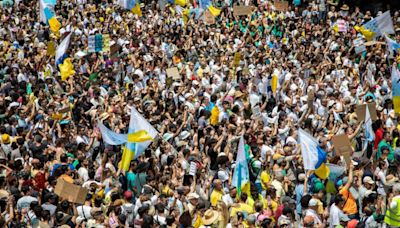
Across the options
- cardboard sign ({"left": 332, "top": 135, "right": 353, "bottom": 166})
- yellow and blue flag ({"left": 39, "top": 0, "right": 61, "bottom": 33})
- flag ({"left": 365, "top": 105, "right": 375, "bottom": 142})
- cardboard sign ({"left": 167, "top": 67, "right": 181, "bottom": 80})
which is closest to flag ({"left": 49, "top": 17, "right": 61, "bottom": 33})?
yellow and blue flag ({"left": 39, "top": 0, "right": 61, "bottom": 33})

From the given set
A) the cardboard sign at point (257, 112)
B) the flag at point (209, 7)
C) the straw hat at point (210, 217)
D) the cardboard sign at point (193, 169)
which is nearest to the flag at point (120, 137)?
the cardboard sign at point (193, 169)

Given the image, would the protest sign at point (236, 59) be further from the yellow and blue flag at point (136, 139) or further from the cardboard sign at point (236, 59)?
the yellow and blue flag at point (136, 139)

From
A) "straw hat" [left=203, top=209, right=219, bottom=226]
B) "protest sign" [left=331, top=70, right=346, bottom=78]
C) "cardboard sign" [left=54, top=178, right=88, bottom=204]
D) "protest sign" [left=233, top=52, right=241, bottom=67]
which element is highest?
"protest sign" [left=233, top=52, right=241, bottom=67]

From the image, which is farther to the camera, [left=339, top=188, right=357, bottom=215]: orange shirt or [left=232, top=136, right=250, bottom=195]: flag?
[left=232, top=136, right=250, bottom=195]: flag

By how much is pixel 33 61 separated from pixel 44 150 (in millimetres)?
6923

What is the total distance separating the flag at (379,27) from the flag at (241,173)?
9868 millimetres

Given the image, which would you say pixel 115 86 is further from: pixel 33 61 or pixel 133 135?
pixel 133 135

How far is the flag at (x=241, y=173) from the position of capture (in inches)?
507

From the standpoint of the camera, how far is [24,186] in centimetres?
1238

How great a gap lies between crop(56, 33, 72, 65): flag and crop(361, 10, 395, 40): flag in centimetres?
790

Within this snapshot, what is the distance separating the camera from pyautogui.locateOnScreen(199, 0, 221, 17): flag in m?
25.6

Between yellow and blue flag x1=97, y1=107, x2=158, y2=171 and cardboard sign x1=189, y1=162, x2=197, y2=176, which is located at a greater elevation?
yellow and blue flag x1=97, y1=107, x2=158, y2=171

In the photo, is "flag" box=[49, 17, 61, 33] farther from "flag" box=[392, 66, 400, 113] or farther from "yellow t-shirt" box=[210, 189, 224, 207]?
"yellow t-shirt" box=[210, 189, 224, 207]

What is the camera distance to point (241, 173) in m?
13.1
